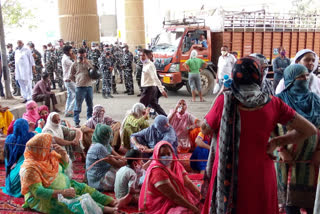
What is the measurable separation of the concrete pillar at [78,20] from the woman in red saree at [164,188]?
28.6 ft

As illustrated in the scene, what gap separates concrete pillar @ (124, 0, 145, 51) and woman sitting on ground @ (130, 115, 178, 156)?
13.2 m

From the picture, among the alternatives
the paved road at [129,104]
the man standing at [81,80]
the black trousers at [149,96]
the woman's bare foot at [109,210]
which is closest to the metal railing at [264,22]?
the paved road at [129,104]

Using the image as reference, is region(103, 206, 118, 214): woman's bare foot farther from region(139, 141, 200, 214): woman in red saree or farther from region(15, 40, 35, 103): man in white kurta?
region(15, 40, 35, 103): man in white kurta

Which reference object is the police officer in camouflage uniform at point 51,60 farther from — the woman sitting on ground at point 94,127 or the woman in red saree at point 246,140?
the woman in red saree at point 246,140

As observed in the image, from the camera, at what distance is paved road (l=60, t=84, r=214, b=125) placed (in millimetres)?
8016

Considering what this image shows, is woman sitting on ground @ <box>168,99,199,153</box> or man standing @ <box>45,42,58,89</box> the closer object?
woman sitting on ground @ <box>168,99,199,153</box>

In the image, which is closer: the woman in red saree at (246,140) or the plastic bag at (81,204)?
the woman in red saree at (246,140)

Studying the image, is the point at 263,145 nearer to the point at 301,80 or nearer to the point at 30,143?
the point at 301,80

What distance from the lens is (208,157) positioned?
222 cm

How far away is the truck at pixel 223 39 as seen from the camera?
9992mm

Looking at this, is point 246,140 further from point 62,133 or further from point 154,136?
point 62,133

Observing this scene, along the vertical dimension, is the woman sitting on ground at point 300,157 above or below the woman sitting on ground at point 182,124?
above

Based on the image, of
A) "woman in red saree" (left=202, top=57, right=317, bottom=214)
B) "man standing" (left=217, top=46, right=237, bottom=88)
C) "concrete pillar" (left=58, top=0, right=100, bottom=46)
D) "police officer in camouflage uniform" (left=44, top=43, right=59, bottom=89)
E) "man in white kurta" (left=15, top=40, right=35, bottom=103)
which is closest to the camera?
"woman in red saree" (left=202, top=57, right=317, bottom=214)

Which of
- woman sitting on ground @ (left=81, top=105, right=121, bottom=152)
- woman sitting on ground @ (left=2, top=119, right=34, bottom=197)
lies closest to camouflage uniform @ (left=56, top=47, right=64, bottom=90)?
woman sitting on ground @ (left=81, top=105, right=121, bottom=152)
